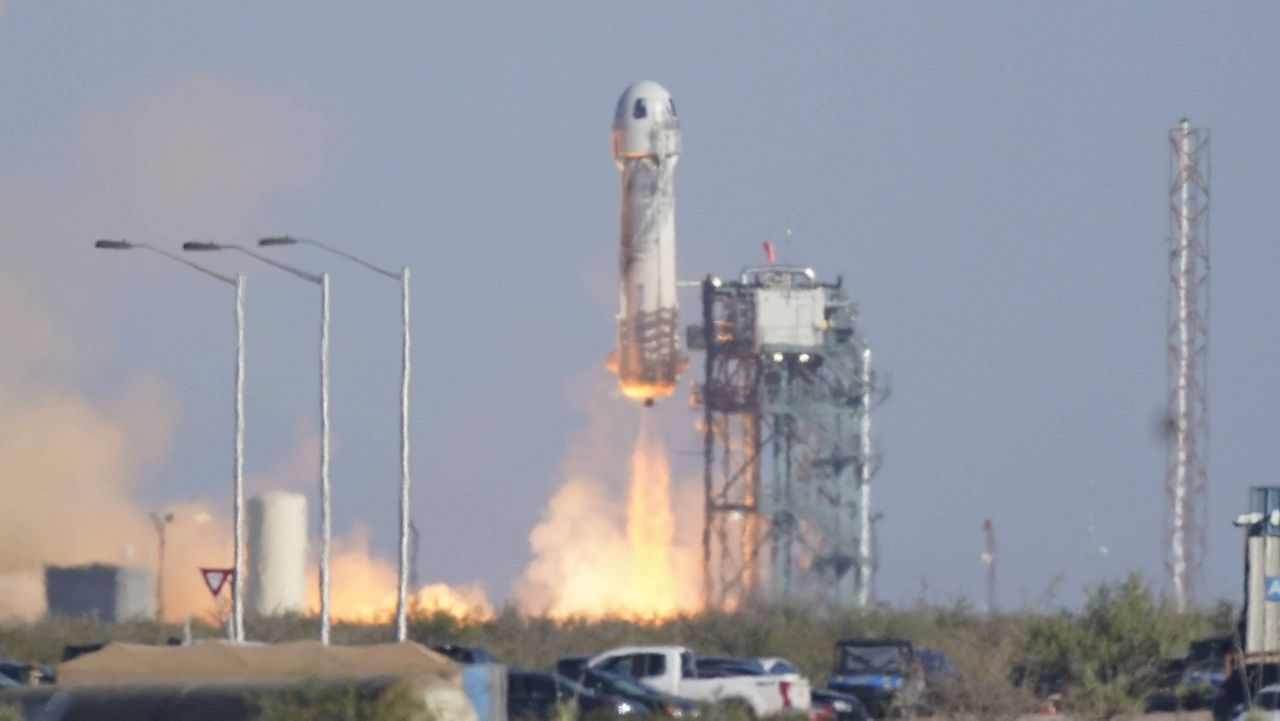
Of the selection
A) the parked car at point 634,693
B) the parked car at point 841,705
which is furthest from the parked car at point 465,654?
the parked car at point 841,705

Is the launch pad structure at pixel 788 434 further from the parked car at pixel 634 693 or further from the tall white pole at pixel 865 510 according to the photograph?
the parked car at pixel 634 693

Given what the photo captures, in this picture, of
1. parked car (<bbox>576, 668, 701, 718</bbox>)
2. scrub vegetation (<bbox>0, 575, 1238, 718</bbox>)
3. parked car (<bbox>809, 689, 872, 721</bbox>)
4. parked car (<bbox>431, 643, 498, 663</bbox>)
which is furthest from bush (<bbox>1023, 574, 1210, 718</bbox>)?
parked car (<bbox>431, 643, 498, 663</bbox>)

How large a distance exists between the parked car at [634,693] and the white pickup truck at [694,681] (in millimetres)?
874

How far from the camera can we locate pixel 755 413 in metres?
88.3

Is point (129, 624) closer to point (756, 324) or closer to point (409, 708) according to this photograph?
point (756, 324)

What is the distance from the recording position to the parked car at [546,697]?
127 feet

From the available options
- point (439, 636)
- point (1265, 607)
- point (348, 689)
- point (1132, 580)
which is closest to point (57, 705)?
point (348, 689)

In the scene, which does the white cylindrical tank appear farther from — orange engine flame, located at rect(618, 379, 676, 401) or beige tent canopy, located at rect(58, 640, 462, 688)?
beige tent canopy, located at rect(58, 640, 462, 688)

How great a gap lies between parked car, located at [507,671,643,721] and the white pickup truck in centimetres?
249

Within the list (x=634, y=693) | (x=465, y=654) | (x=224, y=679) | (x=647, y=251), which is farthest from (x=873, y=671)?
(x=647, y=251)

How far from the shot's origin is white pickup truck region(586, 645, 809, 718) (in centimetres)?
4338

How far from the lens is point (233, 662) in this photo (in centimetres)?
3475

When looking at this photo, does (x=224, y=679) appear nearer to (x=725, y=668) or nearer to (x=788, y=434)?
(x=725, y=668)

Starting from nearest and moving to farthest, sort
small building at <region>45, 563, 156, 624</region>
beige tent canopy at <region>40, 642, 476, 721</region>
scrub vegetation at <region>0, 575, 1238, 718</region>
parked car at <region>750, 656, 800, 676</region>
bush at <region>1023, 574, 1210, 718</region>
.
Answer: beige tent canopy at <region>40, 642, 476, 721</region> < scrub vegetation at <region>0, 575, 1238, 718</region> < bush at <region>1023, 574, 1210, 718</region> < parked car at <region>750, 656, 800, 676</region> < small building at <region>45, 563, 156, 624</region>
